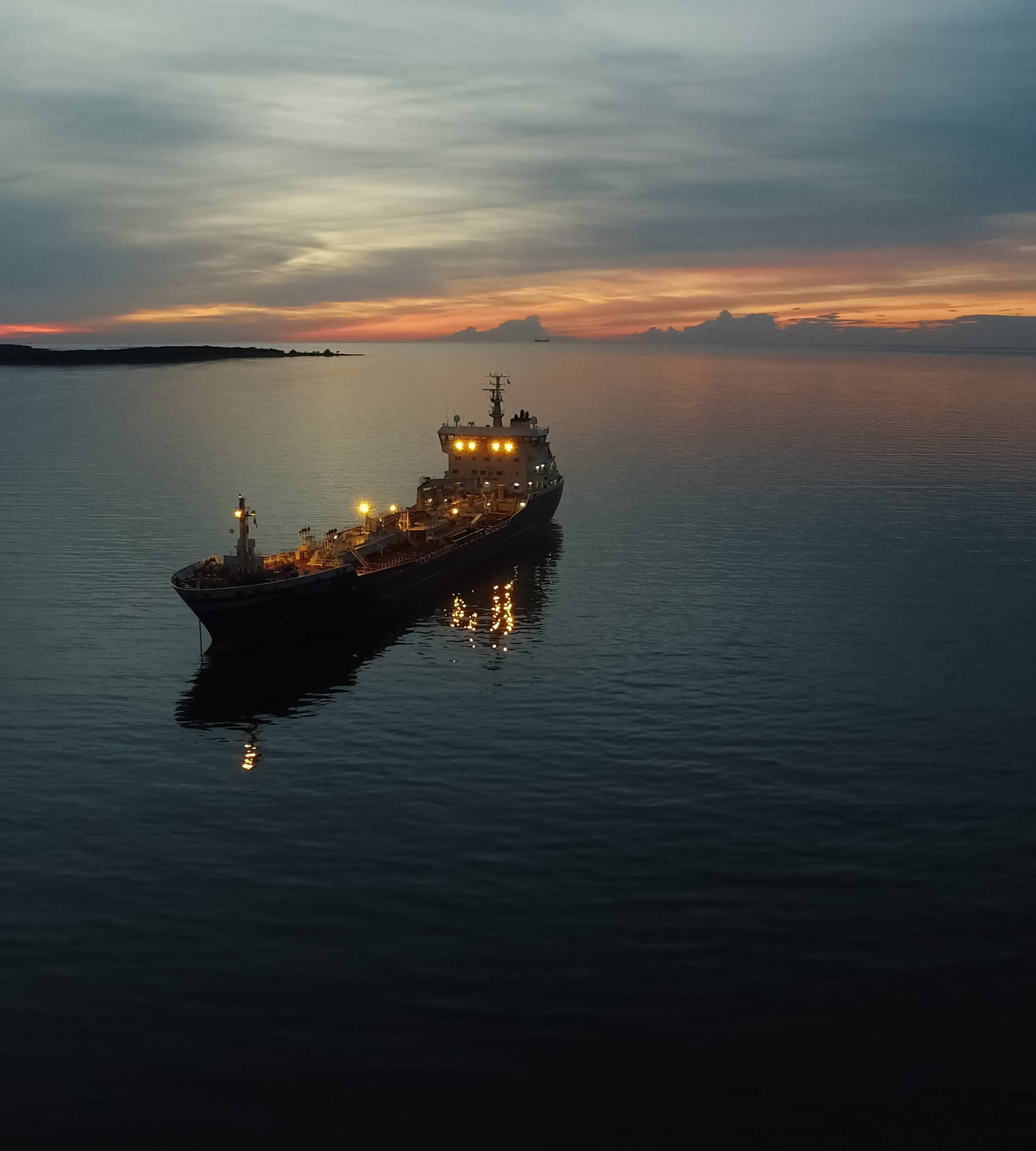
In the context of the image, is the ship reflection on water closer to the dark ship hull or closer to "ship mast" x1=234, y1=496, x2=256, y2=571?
the dark ship hull

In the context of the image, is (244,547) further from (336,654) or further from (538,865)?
(538,865)

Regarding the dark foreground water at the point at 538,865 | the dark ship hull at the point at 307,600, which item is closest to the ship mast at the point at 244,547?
the dark ship hull at the point at 307,600

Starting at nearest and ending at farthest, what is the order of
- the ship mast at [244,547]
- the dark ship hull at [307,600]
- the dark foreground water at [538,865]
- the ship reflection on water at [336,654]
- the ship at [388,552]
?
the dark foreground water at [538,865]
the ship reflection on water at [336,654]
the dark ship hull at [307,600]
the ship at [388,552]
the ship mast at [244,547]

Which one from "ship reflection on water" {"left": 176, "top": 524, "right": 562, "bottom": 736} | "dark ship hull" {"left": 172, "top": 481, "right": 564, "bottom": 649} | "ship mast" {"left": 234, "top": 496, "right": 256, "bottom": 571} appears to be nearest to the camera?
"ship reflection on water" {"left": 176, "top": 524, "right": 562, "bottom": 736}

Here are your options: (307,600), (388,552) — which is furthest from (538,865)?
(388,552)

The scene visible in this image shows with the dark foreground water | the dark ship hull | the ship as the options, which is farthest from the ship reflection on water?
the ship

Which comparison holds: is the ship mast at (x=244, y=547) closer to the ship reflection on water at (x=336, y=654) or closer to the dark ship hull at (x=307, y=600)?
Result: the dark ship hull at (x=307, y=600)

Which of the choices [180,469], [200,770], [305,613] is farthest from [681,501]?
[200,770]
